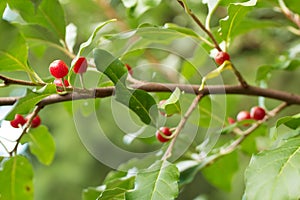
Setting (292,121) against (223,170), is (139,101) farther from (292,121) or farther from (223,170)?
(223,170)

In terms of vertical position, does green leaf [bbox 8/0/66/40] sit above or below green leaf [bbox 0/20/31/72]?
below

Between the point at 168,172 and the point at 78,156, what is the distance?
2561mm

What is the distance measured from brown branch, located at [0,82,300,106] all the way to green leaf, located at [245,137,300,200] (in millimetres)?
173

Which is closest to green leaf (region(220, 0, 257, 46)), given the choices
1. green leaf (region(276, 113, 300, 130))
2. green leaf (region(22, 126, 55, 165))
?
green leaf (region(276, 113, 300, 130))

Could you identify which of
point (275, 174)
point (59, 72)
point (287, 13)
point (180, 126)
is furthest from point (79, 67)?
point (287, 13)

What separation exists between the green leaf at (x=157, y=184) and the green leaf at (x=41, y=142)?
336 mm

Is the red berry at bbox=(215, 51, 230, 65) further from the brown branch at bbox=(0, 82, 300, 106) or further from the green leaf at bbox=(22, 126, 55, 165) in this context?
the green leaf at bbox=(22, 126, 55, 165)

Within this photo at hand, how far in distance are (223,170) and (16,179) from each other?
477mm

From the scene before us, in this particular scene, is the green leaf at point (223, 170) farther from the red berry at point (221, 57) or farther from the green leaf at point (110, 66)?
the green leaf at point (110, 66)

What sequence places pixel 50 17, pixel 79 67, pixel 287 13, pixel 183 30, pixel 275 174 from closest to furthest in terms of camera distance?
Answer: pixel 275 174 < pixel 79 67 < pixel 183 30 < pixel 50 17 < pixel 287 13

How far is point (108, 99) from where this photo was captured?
1213 millimetres

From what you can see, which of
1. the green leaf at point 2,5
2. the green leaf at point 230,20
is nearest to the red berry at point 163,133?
the green leaf at point 230,20

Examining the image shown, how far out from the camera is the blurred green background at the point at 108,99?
1.75 meters

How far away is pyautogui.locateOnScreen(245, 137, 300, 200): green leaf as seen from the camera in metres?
0.68
